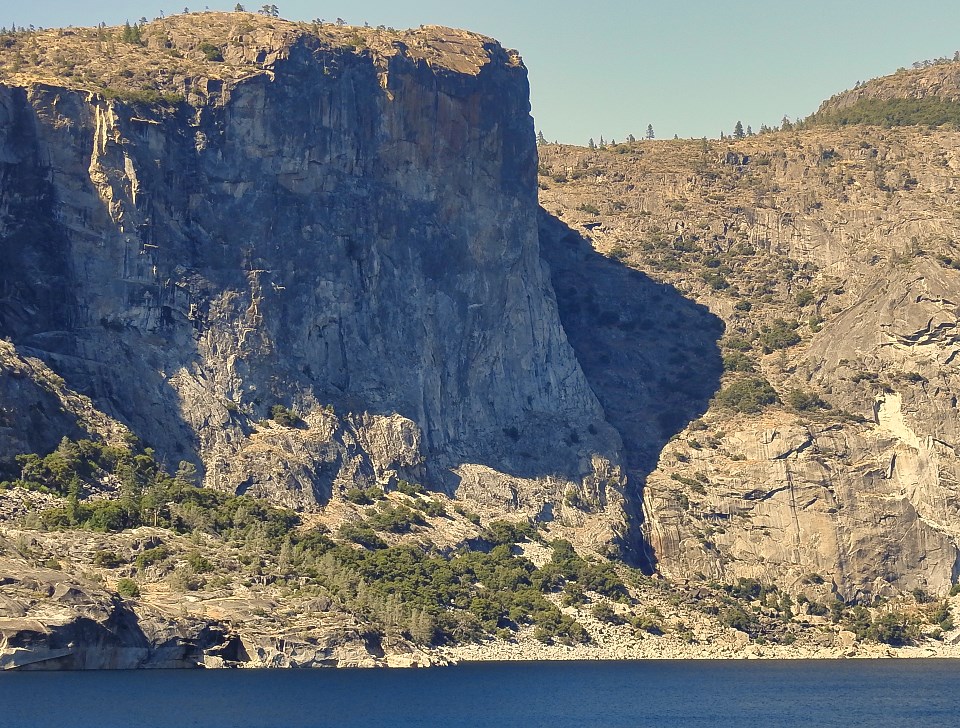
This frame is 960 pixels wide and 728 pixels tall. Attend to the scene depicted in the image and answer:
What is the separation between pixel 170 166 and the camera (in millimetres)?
147500

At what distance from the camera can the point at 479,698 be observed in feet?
335

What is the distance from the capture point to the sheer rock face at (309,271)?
140250 mm

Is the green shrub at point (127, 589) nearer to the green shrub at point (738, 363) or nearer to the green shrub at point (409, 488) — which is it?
the green shrub at point (409, 488)

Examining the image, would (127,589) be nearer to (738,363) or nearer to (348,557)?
(348,557)

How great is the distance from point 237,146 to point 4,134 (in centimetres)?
2024

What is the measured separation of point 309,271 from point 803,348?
166 feet

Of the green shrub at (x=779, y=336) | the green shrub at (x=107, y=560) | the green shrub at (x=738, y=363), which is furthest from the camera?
the green shrub at (x=779, y=336)

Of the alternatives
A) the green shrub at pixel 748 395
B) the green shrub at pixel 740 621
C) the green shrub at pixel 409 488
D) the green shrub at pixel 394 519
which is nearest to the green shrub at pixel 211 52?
the green shrub at pixel 409 488

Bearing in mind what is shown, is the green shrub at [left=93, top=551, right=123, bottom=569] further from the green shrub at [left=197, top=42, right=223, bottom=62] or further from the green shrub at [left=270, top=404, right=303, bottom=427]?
the green shrub at [left=197, top=42, right=223, bottom=62]

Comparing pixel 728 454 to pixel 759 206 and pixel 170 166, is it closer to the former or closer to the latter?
pixel 759 206

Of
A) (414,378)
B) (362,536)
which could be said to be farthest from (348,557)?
(414,378)

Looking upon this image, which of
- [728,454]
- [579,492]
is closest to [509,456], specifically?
[579,492]

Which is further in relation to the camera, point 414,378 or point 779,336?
point 779,336

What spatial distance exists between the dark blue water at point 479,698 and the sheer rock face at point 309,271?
32273mm
